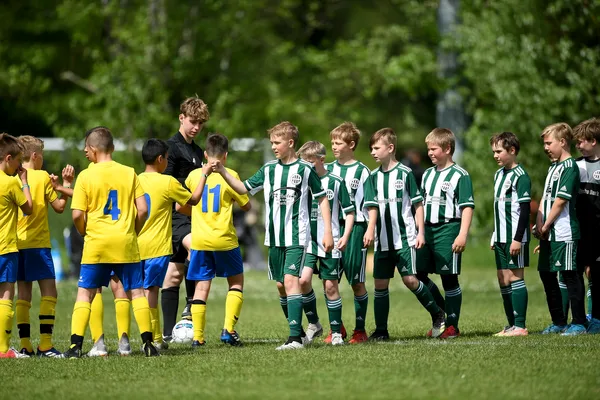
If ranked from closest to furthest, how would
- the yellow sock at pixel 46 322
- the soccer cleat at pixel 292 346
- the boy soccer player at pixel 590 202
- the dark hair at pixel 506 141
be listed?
the soccer cleat at pixel 292 346, the yellow sock at pixel 46 322, the dark hair at pixel 506 141, the boy soccer player at pixel 590 202

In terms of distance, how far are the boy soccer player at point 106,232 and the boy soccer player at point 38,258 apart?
1.94ft

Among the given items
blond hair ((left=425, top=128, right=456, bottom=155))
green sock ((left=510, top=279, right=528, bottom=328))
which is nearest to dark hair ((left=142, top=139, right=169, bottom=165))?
blond hair ((left=425, top=128, right=456, bottom=155))

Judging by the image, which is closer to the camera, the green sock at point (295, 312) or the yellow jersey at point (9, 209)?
the yellow jersey at point (9, 209)

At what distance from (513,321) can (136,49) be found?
19040 millimetres

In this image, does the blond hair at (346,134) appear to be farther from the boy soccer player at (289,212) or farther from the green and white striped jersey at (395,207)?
the boy soccer player at (289,212)

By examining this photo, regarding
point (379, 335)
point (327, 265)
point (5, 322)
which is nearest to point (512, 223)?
point (379, 335)

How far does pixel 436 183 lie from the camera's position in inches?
422

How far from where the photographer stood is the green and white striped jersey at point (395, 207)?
10492 millimetres

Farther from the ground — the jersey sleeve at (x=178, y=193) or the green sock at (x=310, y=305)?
the jersey sleeve at (x=178, y=193)

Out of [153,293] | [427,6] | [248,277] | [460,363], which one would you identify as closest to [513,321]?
[460,363]

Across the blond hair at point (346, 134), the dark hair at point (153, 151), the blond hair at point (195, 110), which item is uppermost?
the blond hair at point (195, 110)

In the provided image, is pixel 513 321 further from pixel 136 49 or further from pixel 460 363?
pixel 136 49

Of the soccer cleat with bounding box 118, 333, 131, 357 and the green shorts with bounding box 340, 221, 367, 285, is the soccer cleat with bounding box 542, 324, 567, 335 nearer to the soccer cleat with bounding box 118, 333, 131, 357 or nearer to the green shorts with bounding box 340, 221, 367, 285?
the green shorts with bounding box 340, 221, 367, 285

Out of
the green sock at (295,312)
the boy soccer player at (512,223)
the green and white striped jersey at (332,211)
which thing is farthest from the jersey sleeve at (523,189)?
the green sock at (295,312)
